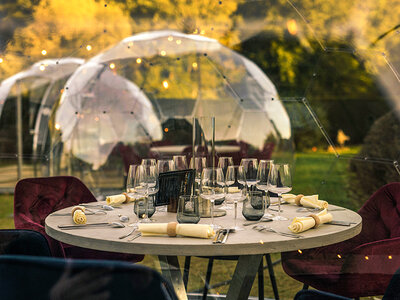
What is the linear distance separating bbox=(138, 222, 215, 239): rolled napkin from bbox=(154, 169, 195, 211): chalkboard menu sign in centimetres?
34

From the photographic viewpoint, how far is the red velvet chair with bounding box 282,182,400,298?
2143 millimetres

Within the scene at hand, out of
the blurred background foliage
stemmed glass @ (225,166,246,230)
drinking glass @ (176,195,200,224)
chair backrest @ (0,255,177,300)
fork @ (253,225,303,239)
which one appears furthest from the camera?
the blurred background foliage

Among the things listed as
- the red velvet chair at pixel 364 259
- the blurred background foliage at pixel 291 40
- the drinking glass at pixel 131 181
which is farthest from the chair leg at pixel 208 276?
the blurred background foliage at pixel 291 40

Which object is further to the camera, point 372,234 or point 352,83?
point 352,83

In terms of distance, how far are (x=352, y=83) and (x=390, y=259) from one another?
3478 mm

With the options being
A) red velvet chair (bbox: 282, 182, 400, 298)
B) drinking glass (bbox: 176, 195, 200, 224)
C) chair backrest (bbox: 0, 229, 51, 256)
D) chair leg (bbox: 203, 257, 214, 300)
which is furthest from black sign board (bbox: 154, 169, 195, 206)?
chair leg (bbox: 203, 257, 214, 300)

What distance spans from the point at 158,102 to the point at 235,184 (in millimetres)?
3833

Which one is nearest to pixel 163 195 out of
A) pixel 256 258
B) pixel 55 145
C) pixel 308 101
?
pixel 256 258

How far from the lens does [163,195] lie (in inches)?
85.0

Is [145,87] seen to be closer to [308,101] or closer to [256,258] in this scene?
[308,101]

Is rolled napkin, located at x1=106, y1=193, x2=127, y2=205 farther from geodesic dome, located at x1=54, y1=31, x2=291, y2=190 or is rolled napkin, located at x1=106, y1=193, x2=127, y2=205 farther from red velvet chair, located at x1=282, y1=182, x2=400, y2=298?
geodesic dome, located at x1=54, y1=31, x2=291, y2=190

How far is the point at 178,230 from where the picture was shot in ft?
5.83

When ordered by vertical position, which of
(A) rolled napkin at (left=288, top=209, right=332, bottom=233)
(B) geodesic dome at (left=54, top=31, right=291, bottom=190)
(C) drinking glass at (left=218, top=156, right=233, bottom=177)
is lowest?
(A) rolled napkin at (left=288, top=209, right=332, bottom=233)

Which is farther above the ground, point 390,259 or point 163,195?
point 163,195
